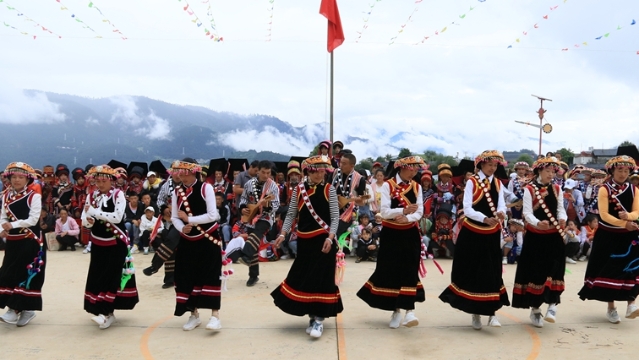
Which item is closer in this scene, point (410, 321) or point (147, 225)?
point (410, 321)

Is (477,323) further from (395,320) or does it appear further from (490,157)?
(490,157)

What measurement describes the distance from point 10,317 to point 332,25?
25.3ft

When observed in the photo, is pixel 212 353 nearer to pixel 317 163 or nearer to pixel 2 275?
pixel 317 163

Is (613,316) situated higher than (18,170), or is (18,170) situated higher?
(18,170)

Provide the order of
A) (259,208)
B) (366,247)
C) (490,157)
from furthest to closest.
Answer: (366,247)
(259,208)
(490,157)

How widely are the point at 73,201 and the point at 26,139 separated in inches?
1633

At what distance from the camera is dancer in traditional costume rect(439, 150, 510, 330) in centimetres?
561

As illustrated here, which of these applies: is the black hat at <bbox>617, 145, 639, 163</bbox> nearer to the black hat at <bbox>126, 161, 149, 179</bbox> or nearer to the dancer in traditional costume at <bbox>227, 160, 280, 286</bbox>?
the dancer in traditional costume at <bbox>227, 160, 280, 286</bbox>

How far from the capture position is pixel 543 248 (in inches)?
228

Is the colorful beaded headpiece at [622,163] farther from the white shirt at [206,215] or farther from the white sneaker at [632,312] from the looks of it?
the white shirt at [206,215]

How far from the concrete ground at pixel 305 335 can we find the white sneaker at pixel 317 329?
67 mm

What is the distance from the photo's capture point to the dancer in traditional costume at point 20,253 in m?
5.74

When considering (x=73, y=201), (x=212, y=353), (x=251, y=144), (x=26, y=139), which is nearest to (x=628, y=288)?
(x=212, y=353)

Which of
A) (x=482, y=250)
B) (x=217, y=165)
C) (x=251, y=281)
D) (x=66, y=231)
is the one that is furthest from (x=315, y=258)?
(x=66, y=231)
